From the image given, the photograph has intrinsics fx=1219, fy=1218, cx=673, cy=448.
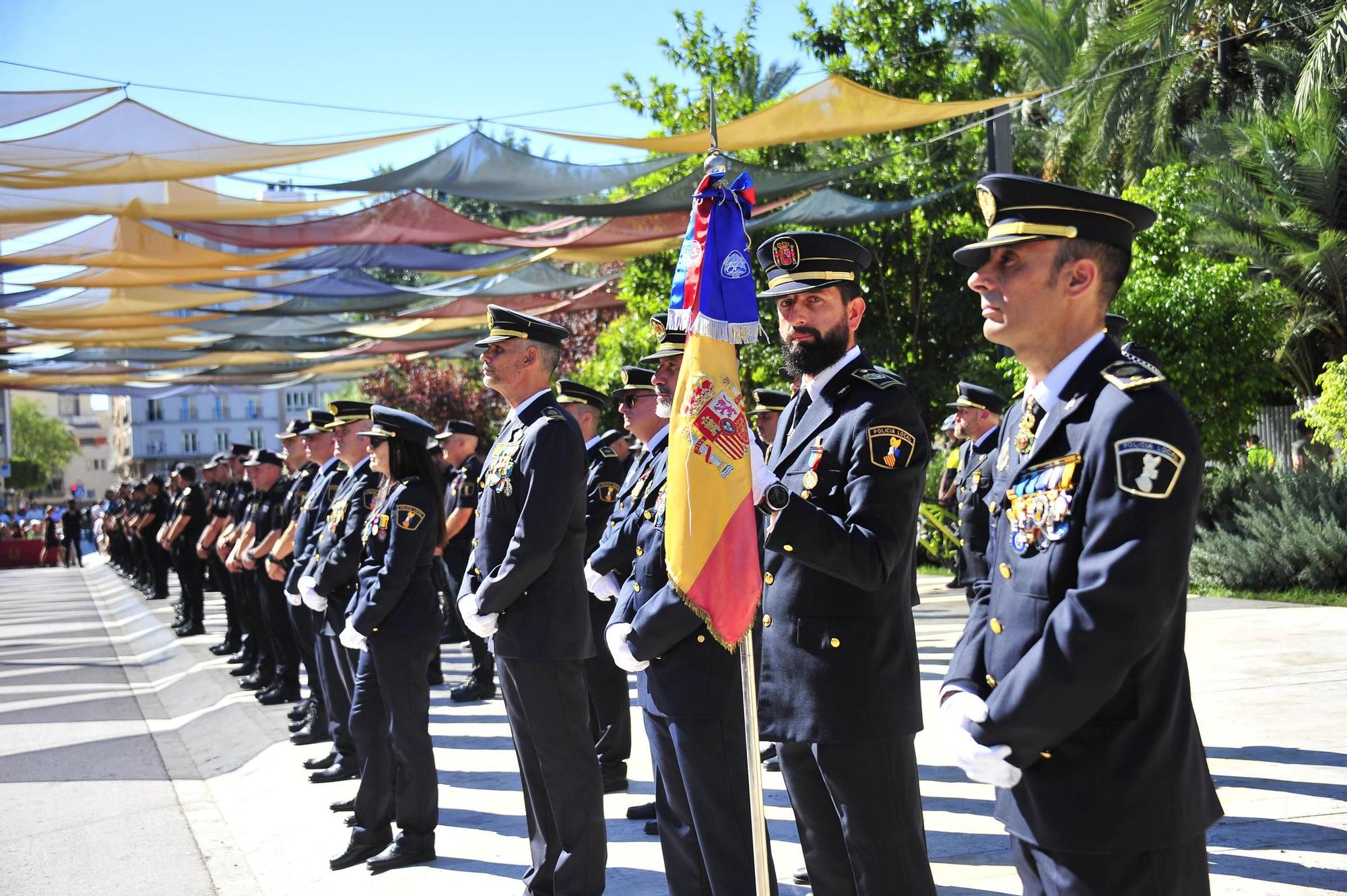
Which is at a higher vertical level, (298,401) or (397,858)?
(298,401)

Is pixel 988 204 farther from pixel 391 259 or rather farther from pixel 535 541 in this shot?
pixel 391 259

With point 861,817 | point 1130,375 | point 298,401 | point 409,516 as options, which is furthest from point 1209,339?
point 298,401

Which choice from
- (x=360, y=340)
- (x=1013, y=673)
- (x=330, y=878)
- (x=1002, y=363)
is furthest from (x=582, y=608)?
(x=360, y=340)

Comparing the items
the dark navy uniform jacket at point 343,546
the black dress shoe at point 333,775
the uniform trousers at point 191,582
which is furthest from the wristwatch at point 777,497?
the uniform trousers at point 191,582

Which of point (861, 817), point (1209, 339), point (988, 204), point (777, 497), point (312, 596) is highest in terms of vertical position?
point (1209, 339)

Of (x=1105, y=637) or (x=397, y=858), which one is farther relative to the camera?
(x=397, y=858)

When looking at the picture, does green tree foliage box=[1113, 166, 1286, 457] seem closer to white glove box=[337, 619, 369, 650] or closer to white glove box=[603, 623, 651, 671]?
white glove box=[337, 619, 369, 650]

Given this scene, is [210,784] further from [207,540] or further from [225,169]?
[207,540]

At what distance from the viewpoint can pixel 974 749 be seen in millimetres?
2338

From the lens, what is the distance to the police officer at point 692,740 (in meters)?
3.98

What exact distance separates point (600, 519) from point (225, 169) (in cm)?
590

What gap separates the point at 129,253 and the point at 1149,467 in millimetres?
13647

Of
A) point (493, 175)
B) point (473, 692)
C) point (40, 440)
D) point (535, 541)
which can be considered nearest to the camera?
point (535, 541)

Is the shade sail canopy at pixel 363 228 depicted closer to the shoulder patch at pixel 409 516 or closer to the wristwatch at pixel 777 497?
the shoulder patch at pixel 409 516
